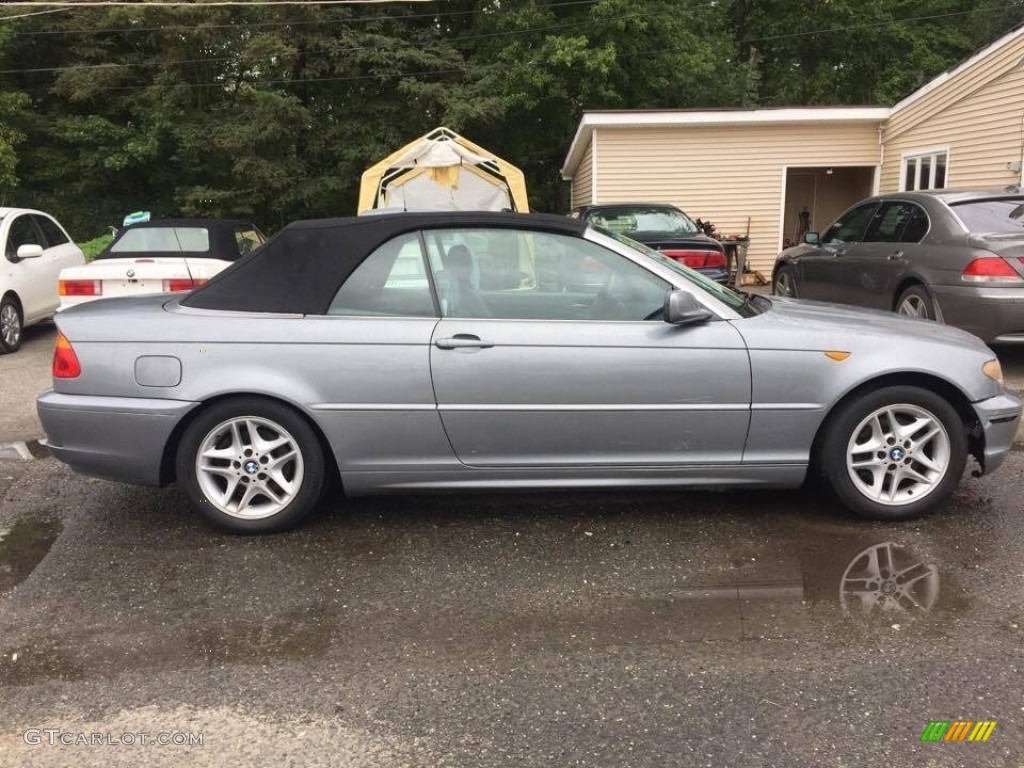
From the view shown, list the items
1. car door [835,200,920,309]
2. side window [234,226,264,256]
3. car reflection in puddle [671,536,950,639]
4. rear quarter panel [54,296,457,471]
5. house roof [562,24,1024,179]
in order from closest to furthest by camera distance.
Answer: car reflection in puddle [671,536,950,639] → rear quarter panel [54,296,457,471] → car door [835,200,920,309] → side window [234,226,264,256] → house roof [562,24,1024,179]

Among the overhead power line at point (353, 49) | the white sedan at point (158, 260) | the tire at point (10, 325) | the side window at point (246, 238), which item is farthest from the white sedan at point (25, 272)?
the overhead power line at point (353, 49)

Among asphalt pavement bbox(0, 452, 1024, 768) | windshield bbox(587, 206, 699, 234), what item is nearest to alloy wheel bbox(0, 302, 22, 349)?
asphalt pavement bbox(0, 452, 1024, 768)

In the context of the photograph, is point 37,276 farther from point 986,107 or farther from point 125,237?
point 986,107

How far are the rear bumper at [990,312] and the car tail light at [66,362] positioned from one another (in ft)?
21.0

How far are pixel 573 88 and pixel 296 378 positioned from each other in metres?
23.4

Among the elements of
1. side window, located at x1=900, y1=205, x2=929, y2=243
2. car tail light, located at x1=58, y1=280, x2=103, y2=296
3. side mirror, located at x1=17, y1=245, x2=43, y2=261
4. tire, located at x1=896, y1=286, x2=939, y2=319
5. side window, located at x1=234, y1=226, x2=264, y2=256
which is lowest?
tire, located at x1=896, y1=286, x2=939, y2=319

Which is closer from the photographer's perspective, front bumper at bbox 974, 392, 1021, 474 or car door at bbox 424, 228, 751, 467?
car door at bbox 424, 228, 751, 467

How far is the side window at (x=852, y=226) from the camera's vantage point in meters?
8.35

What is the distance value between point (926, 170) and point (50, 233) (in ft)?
46.4

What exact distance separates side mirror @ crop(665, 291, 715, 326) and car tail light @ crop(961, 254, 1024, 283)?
4.06 meters

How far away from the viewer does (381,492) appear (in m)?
3.99

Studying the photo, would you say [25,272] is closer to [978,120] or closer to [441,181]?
[441,181]

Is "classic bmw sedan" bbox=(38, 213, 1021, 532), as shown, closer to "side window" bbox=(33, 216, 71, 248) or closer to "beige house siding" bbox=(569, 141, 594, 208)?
"side window" bbox=(33, 216, 71, 248)

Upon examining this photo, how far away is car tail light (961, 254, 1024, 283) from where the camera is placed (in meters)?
6.59
